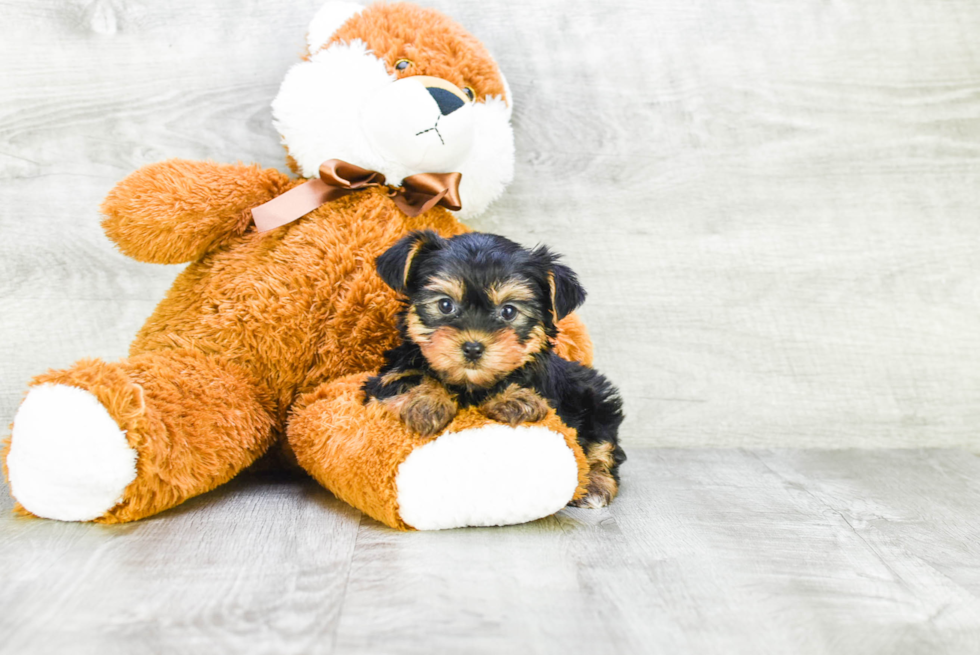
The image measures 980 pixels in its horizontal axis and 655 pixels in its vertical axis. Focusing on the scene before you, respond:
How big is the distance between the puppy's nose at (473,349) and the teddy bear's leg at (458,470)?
175mm

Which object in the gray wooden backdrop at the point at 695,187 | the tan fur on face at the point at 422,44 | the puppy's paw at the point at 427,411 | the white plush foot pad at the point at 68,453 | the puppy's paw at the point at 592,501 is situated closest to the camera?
the white plush foot pad at the point at 68,453

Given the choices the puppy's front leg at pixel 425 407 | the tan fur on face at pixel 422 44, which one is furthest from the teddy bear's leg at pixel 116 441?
the tan fur on face at pixel 422 44

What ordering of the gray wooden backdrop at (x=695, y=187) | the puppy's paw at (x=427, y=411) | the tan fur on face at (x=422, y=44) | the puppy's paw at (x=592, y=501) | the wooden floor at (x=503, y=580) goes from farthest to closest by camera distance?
the gray wooden backdrop at (x=695, y=187) → the tan fur on face at (x=422, y=44) → the puppy's paw at (x=592, y=501) → the puppy's paw at (x=427, y=411) → the wooden floor at (x=503, y=580)

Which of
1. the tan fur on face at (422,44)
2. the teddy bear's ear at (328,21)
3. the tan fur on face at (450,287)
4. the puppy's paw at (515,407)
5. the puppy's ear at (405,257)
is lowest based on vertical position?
the puppy's paw at (515,407)

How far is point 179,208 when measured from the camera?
198cm

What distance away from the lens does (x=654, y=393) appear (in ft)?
8.71

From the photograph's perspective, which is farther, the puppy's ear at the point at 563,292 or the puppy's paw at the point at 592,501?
the puppy's paw at the point at 592,501

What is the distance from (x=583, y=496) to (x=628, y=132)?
1.26 m

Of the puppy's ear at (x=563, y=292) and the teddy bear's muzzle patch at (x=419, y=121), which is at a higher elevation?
the teddy bear's muzzle patch at (x=419, y=121)

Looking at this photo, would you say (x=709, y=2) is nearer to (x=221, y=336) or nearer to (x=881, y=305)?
(x=881, y=305)

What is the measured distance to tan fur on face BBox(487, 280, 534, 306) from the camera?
5.41ft

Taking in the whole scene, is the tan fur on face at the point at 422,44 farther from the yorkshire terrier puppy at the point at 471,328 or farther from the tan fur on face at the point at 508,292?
the tan fur on face at the point at 508,292

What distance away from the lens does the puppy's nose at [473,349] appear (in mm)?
1573

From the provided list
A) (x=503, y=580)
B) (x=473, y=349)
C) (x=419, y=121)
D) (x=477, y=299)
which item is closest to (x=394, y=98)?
(x=419, y=121)
